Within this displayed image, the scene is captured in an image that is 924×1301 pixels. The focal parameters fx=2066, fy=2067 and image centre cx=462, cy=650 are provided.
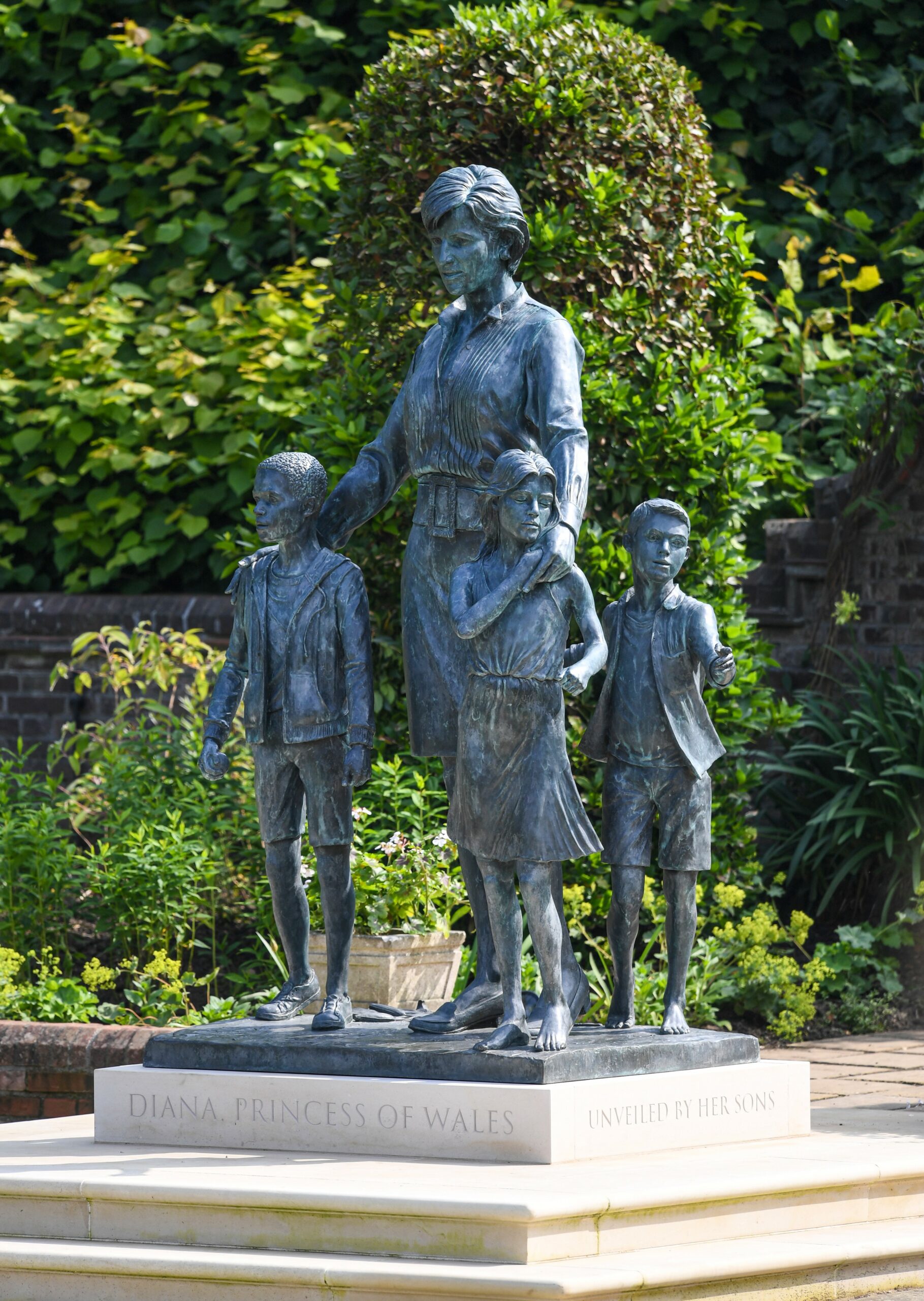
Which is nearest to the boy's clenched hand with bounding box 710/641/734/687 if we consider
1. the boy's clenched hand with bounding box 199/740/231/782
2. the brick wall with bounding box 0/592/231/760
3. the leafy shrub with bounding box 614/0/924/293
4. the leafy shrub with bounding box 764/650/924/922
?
the boy's clenched hand with bounding box 199/740/231/782

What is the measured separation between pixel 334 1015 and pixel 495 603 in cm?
130

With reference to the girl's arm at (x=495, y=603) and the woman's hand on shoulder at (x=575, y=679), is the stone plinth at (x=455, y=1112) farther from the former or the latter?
the girl's arm at (x=495, y=603)

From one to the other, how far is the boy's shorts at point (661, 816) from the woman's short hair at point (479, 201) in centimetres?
151

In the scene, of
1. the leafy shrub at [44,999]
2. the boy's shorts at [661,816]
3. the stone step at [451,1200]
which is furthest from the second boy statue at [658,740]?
the leafy shrub at [44,999]

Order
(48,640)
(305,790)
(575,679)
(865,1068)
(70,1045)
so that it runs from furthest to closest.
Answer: (48,640) < (865,1068) < (70,1045) < (305,790) < (575,679)

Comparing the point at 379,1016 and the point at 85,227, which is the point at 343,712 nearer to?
the point at 379,1016

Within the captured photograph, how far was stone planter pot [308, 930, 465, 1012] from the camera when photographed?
712 cm

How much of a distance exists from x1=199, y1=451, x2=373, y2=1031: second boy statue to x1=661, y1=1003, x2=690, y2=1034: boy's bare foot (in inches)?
34.9

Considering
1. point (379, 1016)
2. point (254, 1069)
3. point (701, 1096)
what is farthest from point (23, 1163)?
point (701, 1096)

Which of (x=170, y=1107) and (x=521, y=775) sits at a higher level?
(x=521, y=775)

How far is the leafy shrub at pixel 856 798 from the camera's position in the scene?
9219 mm

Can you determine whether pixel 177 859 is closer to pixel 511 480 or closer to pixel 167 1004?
pixel 167 1004

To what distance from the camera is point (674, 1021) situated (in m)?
5.65

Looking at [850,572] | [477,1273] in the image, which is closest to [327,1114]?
[477,1273]
